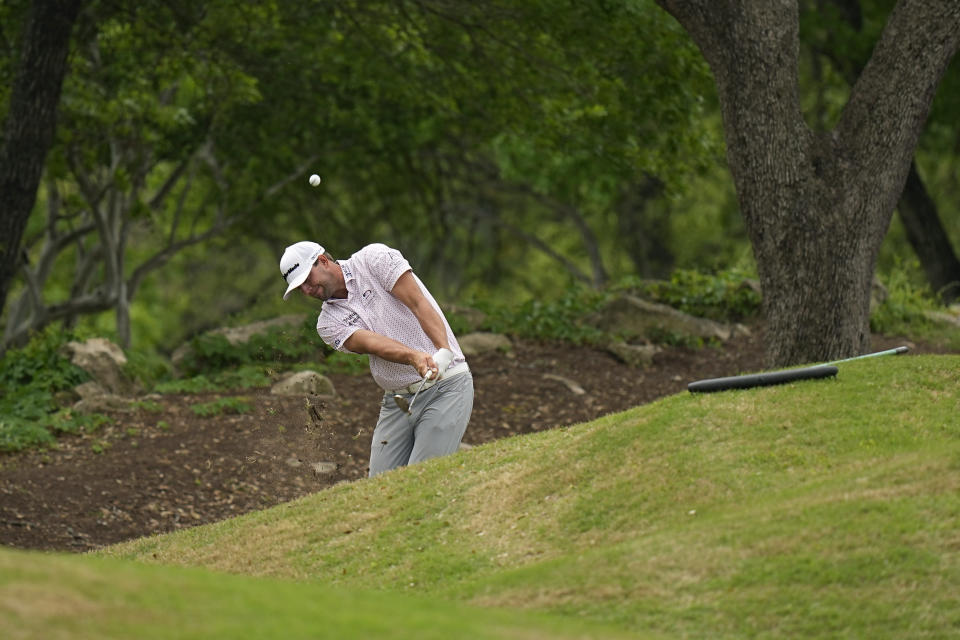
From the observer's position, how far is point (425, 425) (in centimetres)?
741

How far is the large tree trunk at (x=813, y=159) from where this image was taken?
8727 mm

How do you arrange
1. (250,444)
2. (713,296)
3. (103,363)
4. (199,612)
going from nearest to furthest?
(199,612) < (250,444) < (103,363) < (713,296)

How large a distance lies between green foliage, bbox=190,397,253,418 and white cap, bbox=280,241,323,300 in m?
4.78

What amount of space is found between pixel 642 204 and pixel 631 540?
79.2 ft

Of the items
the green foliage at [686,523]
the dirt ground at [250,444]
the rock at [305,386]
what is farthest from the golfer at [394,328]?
the rock at [305,386]

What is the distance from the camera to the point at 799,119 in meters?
8.92

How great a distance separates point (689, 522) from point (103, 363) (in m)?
8.32

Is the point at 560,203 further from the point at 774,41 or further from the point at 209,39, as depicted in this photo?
the point at 774,41

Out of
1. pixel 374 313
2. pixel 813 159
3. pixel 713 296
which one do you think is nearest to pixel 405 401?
pixel 374 313

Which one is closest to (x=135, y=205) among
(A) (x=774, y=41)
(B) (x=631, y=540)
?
(A) (x=774, y=41)

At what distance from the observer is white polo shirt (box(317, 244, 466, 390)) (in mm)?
7207

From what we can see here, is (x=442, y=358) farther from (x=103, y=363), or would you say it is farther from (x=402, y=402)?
(x=103, y=363)

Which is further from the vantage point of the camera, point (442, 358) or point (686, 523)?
point (442, 358)

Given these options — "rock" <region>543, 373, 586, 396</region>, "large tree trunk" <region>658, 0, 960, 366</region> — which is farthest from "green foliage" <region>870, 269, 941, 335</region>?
"large tree trunk" <region>658, 0, 960, 366</region>
